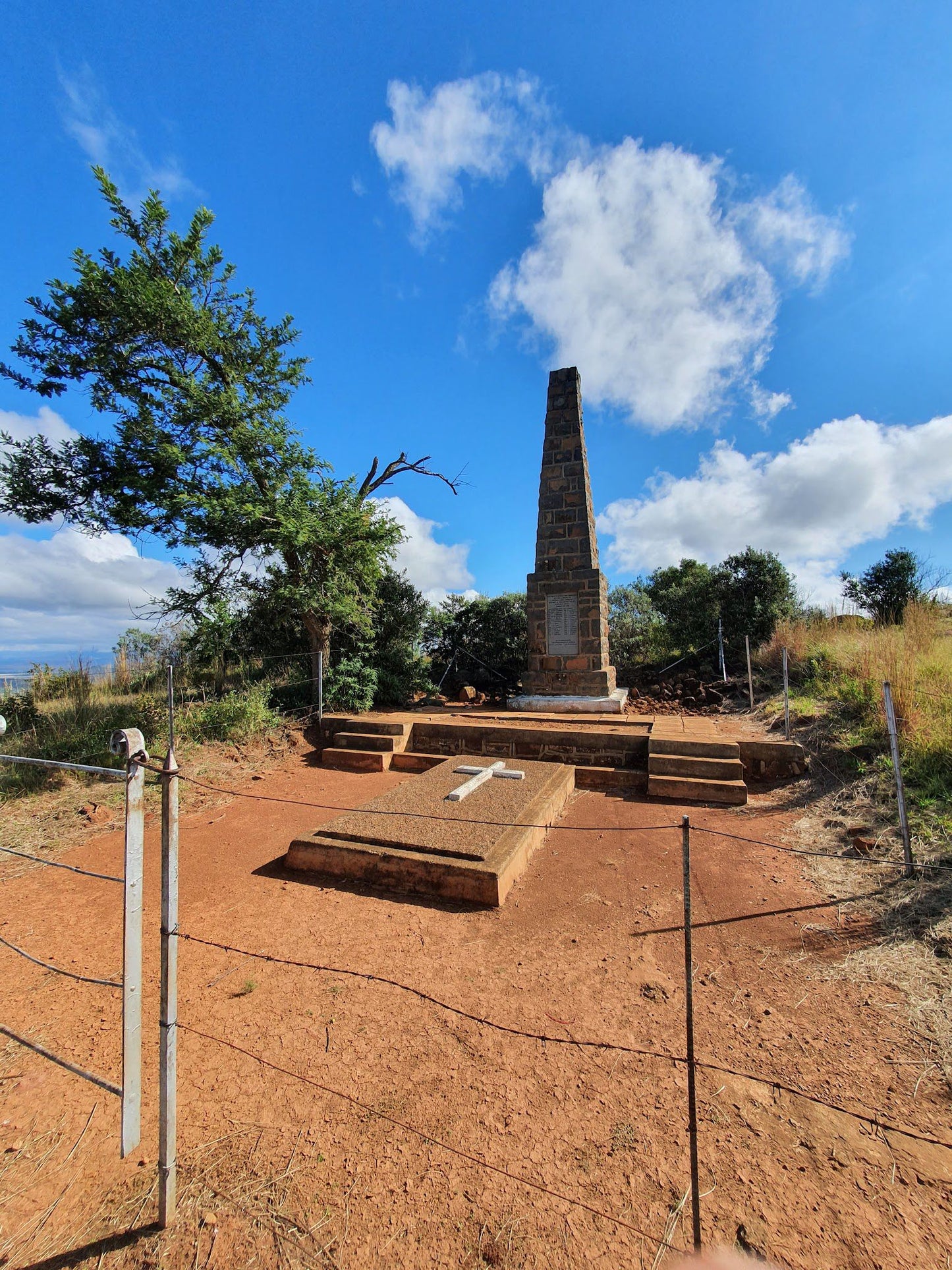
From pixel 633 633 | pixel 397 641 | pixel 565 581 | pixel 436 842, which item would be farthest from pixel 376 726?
pixel 633 633

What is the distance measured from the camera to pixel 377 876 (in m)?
3.98

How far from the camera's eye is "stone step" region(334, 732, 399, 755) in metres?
7.71

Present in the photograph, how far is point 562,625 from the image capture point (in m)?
9.87

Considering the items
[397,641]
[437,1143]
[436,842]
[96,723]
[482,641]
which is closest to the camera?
[437,1143]

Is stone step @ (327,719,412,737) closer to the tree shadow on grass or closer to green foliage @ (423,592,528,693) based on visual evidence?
green foliage @ (423,592,528,693)

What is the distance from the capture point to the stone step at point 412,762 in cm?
751

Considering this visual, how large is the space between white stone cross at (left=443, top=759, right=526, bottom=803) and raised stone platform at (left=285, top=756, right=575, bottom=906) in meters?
0.05

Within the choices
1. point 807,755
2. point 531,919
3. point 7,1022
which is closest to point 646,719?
point 807,755

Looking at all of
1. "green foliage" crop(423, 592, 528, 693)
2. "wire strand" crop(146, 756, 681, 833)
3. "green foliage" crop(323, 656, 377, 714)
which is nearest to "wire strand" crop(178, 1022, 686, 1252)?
"wire strand" crop(146, 756, 681, 833)

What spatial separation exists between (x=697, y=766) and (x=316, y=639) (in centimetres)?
651

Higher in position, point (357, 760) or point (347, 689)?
point (347, 689)

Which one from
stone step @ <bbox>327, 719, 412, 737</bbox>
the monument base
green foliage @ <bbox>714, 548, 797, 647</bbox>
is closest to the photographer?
stone step @ <bbox>327, 719, 412, 737</bbox>

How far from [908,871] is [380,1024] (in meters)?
3.76

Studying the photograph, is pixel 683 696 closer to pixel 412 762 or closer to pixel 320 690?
pixel 412 762
